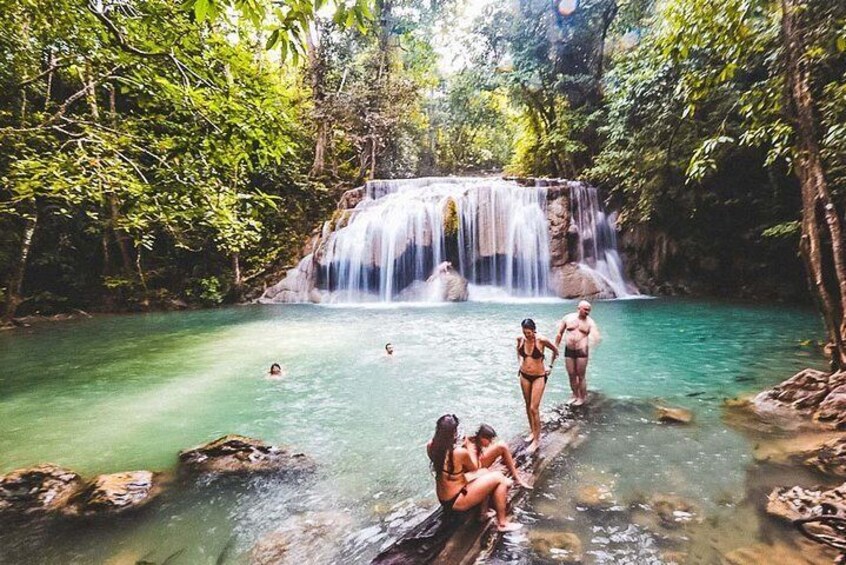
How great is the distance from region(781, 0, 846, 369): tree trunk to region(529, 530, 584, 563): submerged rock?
5082mm

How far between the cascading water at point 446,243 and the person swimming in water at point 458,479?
51.1 feet

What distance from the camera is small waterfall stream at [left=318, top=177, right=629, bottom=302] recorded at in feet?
62.5

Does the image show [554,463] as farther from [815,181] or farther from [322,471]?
[815,181]

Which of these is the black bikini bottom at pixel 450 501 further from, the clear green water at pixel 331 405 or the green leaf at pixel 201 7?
the green leaf at pixel 201 7

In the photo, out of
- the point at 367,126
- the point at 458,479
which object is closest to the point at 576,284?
the point at 367,126

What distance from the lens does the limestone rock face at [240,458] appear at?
5.04 meters

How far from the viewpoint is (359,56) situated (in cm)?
2706

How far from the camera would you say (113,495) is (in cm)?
434

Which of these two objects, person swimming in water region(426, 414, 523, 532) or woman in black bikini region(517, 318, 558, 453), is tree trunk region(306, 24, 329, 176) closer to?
woman in black bikini region(517, 318, 558, 453)

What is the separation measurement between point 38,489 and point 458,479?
428 cm

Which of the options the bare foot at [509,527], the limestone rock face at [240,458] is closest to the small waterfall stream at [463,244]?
the limestone rock face at [240,458]

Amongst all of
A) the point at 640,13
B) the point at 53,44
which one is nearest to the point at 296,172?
the point at 53,44

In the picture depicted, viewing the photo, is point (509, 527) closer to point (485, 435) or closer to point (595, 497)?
point (485, 435)

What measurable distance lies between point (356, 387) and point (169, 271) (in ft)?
47.8
